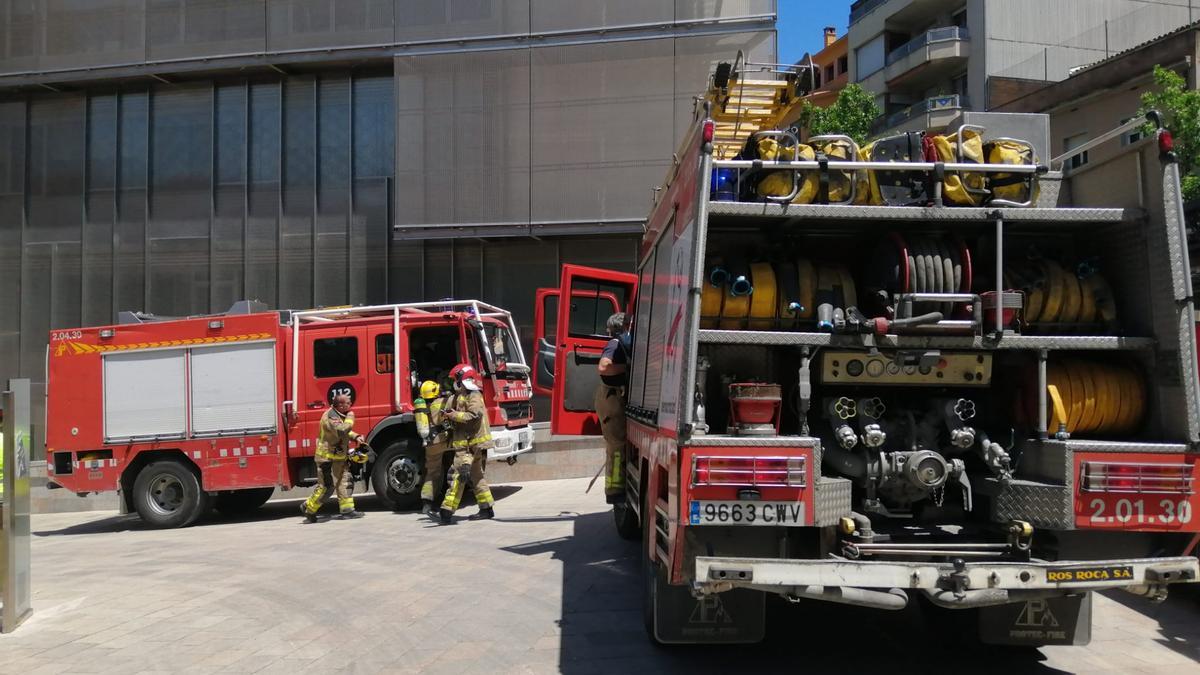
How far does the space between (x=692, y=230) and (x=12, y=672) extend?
493cm

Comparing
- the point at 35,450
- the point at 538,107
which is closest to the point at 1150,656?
the point at 538,107

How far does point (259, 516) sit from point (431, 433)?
12.6ft

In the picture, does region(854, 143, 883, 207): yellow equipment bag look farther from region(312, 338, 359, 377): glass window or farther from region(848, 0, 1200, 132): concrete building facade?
region(848, 0, 1200, 132): concrete building facade

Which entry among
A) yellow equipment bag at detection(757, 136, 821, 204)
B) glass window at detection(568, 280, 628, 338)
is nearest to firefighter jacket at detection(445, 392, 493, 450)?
glass window at detection(568, 280, 628, 338)

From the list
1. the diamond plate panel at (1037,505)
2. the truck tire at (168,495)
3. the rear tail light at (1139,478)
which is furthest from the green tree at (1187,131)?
the truck tire at (168,495)

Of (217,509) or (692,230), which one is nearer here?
(692,230)

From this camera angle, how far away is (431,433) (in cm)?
1104

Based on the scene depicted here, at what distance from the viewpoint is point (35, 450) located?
21141 mm

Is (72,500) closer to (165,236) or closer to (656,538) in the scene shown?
(165,236)

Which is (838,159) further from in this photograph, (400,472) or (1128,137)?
(1128,137)

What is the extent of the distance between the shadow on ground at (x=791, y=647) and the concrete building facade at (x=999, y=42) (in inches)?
907

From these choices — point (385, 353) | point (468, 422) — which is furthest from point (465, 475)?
point (385, 353)

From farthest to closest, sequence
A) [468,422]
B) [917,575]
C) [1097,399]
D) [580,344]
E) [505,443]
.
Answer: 1. [505,443]
2. [468,422]
3. [580,344]
4. [1097,399]
5. [917,575]

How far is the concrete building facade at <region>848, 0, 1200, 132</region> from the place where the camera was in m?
29.4
